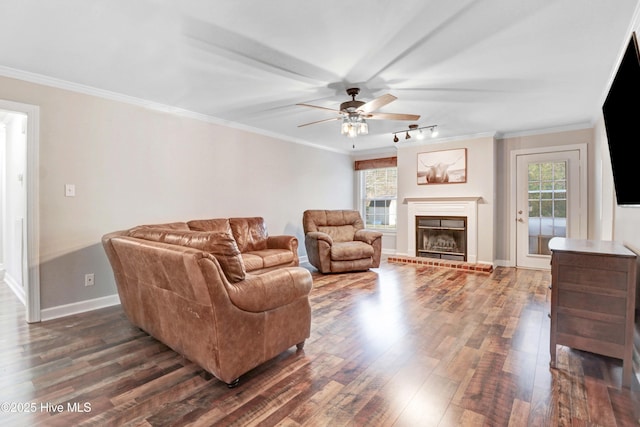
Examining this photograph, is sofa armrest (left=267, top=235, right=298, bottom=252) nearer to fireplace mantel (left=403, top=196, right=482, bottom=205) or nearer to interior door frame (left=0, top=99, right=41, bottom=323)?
interior door frame (left=0, top=99, right=41, bottom=323)

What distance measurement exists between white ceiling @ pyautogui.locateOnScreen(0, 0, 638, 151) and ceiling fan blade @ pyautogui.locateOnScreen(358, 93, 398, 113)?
24cm

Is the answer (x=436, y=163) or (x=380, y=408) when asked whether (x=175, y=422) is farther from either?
(x=436, y=163)

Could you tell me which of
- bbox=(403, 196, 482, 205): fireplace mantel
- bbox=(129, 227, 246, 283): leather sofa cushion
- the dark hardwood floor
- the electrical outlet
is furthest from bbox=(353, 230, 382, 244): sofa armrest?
the electrical outlet

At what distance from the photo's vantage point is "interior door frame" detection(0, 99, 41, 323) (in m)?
2.92

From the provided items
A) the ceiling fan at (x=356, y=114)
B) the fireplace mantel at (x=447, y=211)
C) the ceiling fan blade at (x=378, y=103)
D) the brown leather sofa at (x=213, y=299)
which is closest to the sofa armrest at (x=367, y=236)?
the fireplace mantel at (x=447, y=211)

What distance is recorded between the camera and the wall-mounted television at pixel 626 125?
178 centimetres

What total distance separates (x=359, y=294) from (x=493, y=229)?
3.04m

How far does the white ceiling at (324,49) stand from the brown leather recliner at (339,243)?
2.13 m

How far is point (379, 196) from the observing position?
23.3 ft

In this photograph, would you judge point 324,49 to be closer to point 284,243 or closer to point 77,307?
point 284,243

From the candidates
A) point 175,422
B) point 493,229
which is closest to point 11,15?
point 175,422

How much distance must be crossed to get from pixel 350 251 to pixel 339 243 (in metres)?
0.43

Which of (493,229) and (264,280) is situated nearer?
(264,280)

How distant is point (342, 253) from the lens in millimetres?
4844
